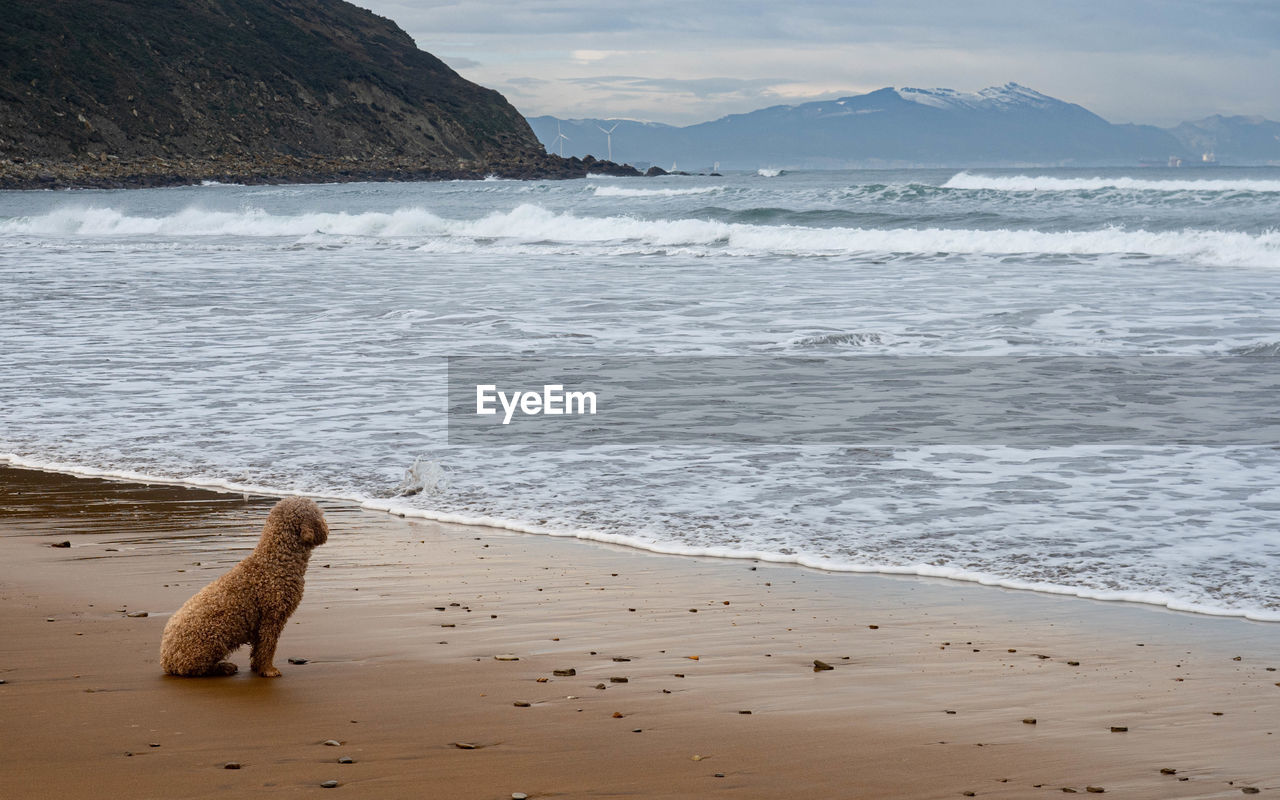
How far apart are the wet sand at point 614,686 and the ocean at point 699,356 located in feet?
1.93

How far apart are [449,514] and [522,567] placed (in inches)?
42.1

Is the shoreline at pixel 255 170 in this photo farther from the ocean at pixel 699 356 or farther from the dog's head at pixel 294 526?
the dog's head at pixel 294 526

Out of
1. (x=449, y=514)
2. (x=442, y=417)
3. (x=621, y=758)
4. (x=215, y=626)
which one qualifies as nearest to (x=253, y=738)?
(x=215, y=626)

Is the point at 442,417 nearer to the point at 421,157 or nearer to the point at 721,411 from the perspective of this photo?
the point at 721,411

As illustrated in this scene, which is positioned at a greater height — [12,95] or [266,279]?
[12,95]

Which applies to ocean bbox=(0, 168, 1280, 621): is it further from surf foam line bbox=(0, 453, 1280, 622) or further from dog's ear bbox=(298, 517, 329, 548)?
dog's ear bbox=(298, 517, 329, 548)

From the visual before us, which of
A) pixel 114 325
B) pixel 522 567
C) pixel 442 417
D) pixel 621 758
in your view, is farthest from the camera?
pixel 114 325

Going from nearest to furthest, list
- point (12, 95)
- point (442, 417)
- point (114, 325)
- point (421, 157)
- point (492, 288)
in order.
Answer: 1. point (442, 417)
2. point (114, 325)
3. point (492, 288)
4. point (12, 95)
5. point (421, 157)

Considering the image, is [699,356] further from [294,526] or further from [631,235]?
[631,235]

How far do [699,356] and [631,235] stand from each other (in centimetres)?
2046

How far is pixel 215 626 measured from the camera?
11.6ft

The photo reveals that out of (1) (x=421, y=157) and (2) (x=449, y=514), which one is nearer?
(2) (x=449, y=514)

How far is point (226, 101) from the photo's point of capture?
10588cm

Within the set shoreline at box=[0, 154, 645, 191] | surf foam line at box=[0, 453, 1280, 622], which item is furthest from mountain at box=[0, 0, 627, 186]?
surf foam line at box=[0, 453, 1280, 622]
